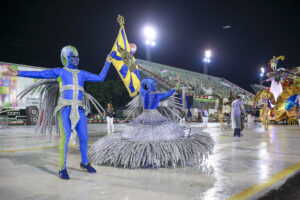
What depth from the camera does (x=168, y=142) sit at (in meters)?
4.06

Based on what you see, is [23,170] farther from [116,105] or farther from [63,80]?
[116,105]

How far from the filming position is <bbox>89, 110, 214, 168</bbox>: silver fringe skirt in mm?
3926

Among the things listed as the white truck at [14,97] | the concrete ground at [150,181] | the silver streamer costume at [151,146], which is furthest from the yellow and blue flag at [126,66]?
the white truck at [14,97]

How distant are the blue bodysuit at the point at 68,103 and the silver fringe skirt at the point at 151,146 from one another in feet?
1.85

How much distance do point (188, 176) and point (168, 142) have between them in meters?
0.74

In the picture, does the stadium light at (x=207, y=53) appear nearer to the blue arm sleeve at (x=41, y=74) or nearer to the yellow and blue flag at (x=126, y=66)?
the yellow and blue flag at (x=126, y=66)

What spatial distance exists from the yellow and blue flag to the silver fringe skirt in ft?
3.60

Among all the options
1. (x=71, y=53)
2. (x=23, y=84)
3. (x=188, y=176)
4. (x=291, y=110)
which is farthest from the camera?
(x=23, y=84)

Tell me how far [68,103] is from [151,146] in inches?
55.7

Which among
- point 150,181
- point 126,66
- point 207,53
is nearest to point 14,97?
point 126,66

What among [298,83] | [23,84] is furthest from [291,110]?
[23,84]

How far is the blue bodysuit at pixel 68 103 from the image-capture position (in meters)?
3.52

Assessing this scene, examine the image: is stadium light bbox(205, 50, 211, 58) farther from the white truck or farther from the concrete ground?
the concrete ground

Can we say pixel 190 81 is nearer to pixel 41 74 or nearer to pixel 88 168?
pixel 88 168
